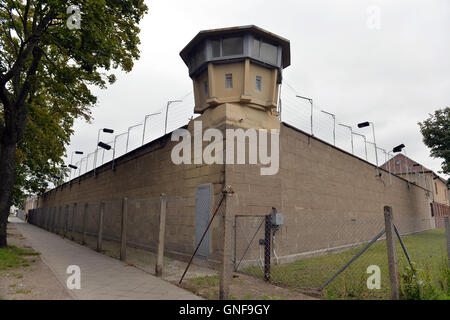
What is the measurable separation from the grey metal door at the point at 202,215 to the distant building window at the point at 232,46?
4403 millimetres

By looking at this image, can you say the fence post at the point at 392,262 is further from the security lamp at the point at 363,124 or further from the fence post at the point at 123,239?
the security lamp at the point at 363,124

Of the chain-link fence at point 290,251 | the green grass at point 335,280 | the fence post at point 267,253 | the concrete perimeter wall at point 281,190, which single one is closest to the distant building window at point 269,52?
the concrete perimeter wall at point 281,190

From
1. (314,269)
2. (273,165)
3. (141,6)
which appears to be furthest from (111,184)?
(314,269)

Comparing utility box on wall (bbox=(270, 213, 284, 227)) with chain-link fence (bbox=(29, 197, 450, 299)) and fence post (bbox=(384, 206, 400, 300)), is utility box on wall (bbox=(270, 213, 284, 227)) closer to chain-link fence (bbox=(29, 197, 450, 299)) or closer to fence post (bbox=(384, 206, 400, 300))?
chain-link fence (bbox=(29, 197, 450, 299))

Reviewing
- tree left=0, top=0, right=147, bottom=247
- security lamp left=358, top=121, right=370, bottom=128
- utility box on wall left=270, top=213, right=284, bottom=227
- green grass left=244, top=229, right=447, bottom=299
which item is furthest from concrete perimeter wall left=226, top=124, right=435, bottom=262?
tree left=0, top=0, right=147, bottom=247

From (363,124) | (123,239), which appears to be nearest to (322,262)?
(123,239)

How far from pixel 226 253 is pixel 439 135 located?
23.9m

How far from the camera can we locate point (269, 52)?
9.31 meters

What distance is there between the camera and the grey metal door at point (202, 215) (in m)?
8.35

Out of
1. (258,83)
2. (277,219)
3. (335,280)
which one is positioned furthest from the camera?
(258,83)

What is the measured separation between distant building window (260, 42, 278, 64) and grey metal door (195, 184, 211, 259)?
4.76 metres

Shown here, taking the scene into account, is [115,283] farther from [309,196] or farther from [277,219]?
[309,196]

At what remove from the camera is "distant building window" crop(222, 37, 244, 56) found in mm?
8844

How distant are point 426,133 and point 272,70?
19.2 m
